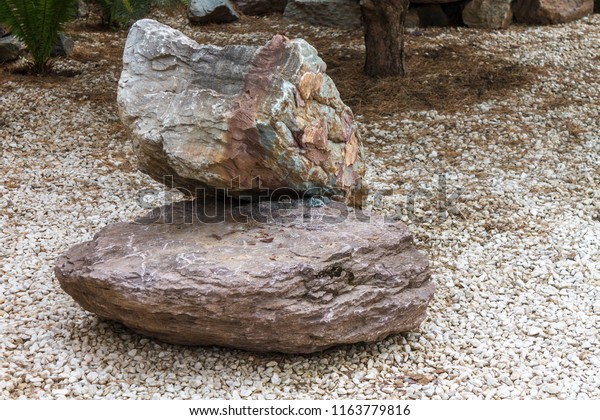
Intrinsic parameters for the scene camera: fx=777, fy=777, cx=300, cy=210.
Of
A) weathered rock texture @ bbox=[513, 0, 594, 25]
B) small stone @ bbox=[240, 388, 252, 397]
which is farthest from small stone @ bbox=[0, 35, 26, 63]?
small stone @ bbox=[240, 388, 252, 397]

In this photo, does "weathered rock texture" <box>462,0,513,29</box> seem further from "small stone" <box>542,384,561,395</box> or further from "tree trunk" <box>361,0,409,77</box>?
"small stone" <box>542,384,561,395</box>

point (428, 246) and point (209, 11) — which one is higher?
point (209, 11)

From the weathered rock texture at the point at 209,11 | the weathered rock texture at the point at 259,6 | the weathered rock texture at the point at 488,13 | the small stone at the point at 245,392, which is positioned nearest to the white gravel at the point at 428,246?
the small stone at the point at 245,392

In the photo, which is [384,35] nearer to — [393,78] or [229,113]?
[393,78]

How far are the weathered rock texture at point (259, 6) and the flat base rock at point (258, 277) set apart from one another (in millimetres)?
5349

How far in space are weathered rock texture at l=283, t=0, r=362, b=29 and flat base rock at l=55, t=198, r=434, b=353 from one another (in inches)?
184

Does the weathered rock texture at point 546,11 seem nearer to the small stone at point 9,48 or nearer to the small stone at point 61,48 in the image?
the small stone at point 61,48

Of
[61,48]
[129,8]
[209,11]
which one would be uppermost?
[129,8]

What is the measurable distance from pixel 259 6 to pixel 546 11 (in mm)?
3065

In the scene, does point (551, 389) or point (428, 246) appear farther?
point (428, 246)

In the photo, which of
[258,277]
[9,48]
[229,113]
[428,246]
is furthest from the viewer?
[9,48]

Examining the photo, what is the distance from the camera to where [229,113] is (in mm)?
3479

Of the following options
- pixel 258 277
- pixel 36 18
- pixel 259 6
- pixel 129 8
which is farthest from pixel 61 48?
pixel 258 277

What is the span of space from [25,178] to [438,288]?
9.78ft
